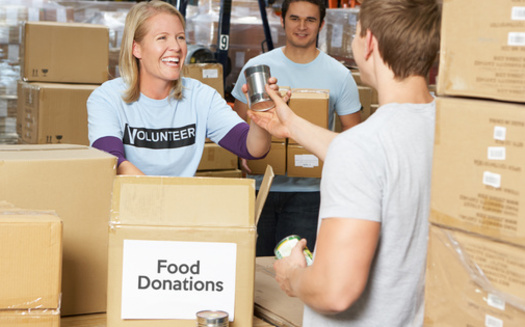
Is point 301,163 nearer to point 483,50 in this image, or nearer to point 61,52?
point 61,52

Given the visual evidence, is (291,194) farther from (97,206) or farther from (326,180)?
(326,180)

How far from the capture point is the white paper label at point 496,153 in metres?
1.07

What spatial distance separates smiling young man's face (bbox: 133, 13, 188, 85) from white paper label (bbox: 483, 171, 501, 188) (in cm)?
130

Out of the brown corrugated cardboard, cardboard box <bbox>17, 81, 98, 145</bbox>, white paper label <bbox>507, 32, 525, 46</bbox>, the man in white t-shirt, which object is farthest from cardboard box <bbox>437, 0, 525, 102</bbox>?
cardboard box <bbox>17, 81, 98, 145</bbox>

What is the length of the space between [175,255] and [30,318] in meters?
0.30

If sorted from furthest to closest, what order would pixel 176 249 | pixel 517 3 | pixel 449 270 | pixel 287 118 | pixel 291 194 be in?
pixel 291 194
pixel 287 118
pixel 176 249
pixel 449 270
pixel 517 3

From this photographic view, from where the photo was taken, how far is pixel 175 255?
1.42 m

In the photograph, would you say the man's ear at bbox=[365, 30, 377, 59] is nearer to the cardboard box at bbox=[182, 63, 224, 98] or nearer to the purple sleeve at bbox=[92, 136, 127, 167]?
the purple sleeve at bbox=[92, 136, 127, 167]

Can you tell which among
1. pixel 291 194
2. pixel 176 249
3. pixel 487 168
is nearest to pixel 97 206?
pixel 176 249

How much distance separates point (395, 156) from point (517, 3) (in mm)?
313

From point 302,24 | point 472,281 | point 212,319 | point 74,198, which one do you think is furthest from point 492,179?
point 302,24

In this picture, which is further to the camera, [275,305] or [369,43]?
[275,305]

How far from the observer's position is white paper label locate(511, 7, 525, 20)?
1.04 m

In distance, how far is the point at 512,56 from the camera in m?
1.06
